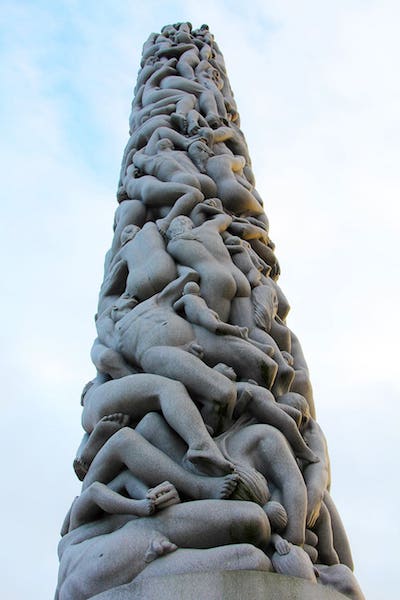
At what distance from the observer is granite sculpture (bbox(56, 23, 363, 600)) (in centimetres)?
430

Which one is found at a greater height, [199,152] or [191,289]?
[199,152]

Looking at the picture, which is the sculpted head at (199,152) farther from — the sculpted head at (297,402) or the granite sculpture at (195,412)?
the sculpted head at (297,402)

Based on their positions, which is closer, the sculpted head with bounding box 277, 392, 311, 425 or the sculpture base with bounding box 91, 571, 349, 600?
the sculpture base with bounding box 91, 571, 349, 600

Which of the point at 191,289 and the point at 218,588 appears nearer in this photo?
the point at 218,588

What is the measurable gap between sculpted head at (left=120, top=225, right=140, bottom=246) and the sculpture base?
156 inches

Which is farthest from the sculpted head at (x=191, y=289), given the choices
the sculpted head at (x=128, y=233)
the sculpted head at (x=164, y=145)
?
the sculpted head at (x=164, y=145)

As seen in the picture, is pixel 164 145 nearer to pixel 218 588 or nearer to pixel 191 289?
pixel 191 289

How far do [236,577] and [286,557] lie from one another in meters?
0.56

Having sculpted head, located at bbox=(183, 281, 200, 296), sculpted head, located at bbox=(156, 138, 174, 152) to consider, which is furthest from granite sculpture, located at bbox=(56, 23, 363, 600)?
sculpted head, located at bbox=(156, 138, 174, 152)

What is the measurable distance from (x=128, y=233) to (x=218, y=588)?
4.21 metres

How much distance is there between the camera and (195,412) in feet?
16.3

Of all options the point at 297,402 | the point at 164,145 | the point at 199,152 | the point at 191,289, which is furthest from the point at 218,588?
the point at 164,145

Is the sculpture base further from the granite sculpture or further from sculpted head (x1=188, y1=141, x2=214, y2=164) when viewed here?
sculpted head (x1=188, y1=141, x2=214, y2=164)

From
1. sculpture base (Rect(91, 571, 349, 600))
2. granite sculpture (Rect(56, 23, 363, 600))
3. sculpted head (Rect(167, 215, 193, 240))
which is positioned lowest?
sculpture base (Rect(91, 571, 349, 600))
